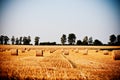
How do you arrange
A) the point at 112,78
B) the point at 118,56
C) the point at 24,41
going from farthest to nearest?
1. the point at 24,41
2. the point at 118,56
3. the point at 112,78

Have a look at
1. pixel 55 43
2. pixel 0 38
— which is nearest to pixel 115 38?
pixel 55 43

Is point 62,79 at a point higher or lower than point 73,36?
lower

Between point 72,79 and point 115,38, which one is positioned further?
point 115,38

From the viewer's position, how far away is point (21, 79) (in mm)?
7965

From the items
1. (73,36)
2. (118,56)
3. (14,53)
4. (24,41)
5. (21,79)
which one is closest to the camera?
(21,79)

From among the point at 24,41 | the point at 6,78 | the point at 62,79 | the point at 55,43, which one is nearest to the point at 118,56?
the point at 62,79

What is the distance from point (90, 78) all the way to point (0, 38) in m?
106

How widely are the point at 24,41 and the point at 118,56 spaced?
3774 inches

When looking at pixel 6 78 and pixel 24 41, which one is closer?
pixel 6 78

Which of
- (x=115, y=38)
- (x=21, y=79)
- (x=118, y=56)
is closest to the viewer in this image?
(x=21, y=79)

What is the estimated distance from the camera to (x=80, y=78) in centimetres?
835

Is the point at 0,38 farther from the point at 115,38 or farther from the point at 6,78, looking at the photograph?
the point at 6,78

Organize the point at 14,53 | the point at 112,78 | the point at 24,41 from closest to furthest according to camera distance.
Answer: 1. the point at 112,78
2. the point at 14,53
3. the point at 24,41

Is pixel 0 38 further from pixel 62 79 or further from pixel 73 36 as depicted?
pixel 62 79
